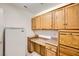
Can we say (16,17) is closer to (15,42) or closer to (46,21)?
(15,42)

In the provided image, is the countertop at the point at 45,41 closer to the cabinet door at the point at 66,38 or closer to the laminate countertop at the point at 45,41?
the laminate countertop at the point at 45,41

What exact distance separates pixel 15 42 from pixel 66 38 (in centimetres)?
76

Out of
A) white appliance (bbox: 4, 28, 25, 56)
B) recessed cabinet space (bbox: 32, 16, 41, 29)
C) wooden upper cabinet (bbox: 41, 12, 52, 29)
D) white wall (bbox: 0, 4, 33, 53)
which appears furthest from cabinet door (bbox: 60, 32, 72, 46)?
white appliance (bbox: 4, 28, 25, 56)

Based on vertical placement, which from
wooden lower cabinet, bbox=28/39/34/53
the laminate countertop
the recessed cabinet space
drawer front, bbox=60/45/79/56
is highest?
the recessed cabinet space

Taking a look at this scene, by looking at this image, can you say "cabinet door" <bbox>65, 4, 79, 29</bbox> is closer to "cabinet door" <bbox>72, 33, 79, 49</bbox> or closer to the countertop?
"cabinet door" <bbox>72, 33, 79, 49</bbox>

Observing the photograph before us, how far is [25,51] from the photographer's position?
2.04 m

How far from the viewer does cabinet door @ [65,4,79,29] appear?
1988 mm

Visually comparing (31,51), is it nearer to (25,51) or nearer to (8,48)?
(25,51)

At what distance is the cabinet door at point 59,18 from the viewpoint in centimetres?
220

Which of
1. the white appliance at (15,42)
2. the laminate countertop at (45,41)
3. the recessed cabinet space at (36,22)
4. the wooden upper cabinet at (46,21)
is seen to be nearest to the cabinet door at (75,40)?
the laminate countertop at (45,41)

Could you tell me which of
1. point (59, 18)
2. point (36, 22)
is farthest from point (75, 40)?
point (36, 22)

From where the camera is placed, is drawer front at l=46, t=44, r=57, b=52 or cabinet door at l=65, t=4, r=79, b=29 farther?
drawer front at l=46, t=44, r=57, b=52

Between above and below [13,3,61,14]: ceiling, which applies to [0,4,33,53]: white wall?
below

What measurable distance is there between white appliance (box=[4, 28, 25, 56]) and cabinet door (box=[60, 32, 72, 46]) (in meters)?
0.59
